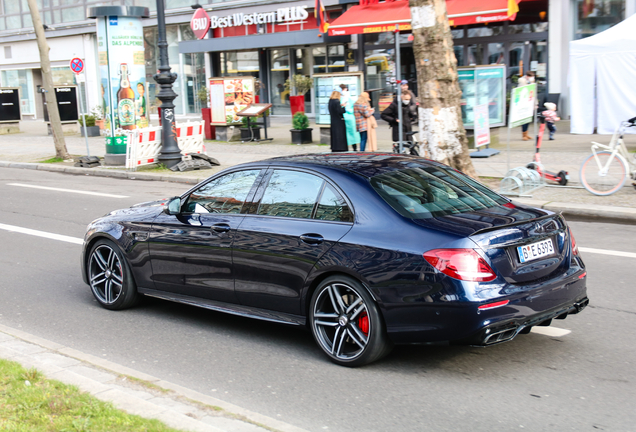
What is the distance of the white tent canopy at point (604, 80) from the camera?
16484mm

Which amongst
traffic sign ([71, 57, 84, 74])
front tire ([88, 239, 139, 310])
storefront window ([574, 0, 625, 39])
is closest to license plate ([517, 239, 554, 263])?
front tire ([88, 239, 139, 310])

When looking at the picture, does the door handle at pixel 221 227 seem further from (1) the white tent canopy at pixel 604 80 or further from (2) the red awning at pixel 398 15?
(2) the red awning at pixel 398 15

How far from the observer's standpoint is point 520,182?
38.7ft

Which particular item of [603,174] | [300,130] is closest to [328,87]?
[300,130]

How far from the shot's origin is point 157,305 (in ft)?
23.0

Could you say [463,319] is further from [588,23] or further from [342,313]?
[588,23]

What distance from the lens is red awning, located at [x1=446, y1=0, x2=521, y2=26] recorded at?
2255 cm

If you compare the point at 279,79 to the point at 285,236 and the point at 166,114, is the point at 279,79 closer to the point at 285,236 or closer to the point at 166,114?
the point at 166,114

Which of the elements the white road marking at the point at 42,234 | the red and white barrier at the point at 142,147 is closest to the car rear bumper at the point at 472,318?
the white road marking at the point at 42,234

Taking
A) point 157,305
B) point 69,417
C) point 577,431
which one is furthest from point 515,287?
point 157,305

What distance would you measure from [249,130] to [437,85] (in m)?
12.8

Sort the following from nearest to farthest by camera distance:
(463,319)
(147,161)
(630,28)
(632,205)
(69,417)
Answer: (69,417), (463,319), (632,205), (630,28), (147,161)

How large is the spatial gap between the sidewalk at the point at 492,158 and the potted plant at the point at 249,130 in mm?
552

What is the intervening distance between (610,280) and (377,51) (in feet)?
74.2
